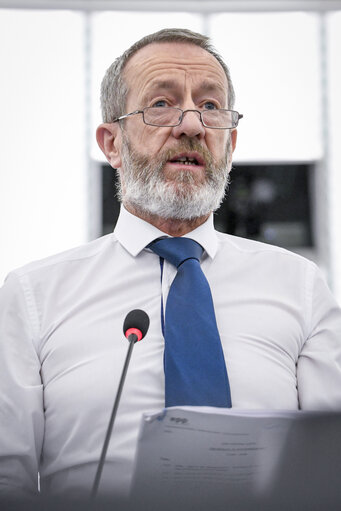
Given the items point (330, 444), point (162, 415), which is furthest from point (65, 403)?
point (330, 444)

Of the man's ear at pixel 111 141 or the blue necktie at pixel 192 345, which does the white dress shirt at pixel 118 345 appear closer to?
the blue necktie at pixel 192 345

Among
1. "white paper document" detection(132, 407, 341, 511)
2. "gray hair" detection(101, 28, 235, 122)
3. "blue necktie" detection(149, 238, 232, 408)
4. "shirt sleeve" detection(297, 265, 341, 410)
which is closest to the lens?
"white paper document" detection(132, 407, 341, 511)

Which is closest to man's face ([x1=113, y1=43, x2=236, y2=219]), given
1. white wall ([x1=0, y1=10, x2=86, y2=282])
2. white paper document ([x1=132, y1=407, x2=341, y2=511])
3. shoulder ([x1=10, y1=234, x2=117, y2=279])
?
shoulder ([x1=10, y1=234, x2=117, y2=279])

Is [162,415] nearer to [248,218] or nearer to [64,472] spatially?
[64,472]

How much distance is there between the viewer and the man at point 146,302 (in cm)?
109

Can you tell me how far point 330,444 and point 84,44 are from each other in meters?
4.56

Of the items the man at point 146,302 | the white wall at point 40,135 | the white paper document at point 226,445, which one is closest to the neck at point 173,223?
the man at point 146,302

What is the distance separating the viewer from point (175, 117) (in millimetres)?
1281

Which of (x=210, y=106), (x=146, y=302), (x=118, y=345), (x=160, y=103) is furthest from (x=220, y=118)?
(x=118, y=345)

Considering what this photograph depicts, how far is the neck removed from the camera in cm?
132

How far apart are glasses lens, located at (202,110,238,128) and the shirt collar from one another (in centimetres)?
21

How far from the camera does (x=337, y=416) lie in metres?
0.55

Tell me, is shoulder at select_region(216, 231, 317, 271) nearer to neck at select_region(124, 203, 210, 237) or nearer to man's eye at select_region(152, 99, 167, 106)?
neck at select_region(124, 203, 210, 237)

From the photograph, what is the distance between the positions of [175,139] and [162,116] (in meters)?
0.06
